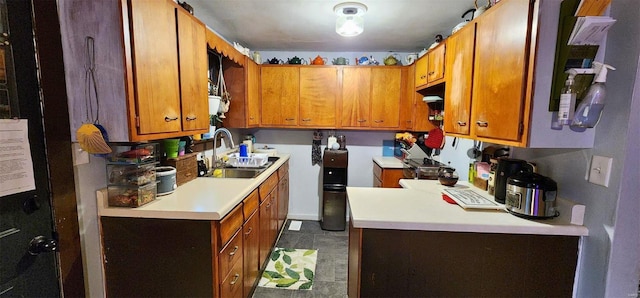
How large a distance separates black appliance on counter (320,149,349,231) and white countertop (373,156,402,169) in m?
0.42

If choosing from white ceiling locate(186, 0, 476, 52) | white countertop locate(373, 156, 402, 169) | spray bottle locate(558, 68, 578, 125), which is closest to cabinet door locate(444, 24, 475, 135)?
white ceiling locate(186, 0, 476, 52)

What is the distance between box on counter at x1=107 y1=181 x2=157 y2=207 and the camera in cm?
133

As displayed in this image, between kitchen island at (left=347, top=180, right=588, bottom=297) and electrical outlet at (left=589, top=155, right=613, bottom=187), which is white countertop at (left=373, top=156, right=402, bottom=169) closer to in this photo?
kitchen island at (left=347, top=180, right=588, bottom=297)

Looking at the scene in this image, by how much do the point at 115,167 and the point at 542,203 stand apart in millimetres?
2141

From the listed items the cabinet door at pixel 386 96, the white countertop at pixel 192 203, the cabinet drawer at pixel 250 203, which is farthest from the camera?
the cabinet door at pixel 386 96

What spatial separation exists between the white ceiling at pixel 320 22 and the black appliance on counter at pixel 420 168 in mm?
1348

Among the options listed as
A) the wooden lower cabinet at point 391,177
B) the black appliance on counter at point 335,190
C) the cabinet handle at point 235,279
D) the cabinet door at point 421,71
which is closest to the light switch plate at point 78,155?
the cabinet handle at point 235,279

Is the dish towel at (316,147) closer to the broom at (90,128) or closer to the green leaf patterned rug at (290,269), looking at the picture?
the green leaf patterned rug at (290,269)

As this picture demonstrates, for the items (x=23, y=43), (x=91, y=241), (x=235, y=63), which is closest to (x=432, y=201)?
(x=91, y=241)

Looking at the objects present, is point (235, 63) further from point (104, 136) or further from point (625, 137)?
Answer: point (625, 137)

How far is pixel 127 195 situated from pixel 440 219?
1.58 metres

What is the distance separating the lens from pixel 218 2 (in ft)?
6.64

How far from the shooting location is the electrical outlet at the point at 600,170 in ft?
3.49

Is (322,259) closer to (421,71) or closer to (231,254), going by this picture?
(231,254)
